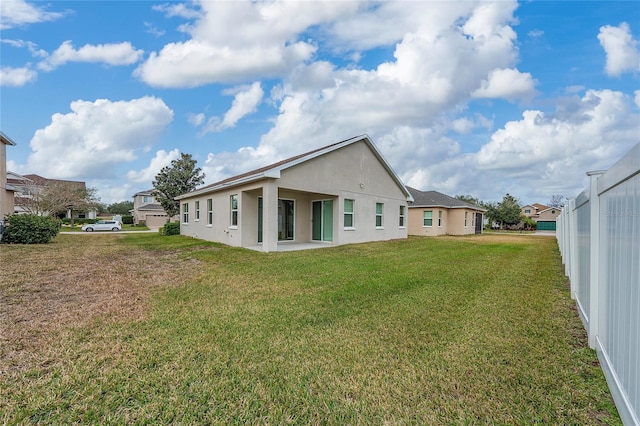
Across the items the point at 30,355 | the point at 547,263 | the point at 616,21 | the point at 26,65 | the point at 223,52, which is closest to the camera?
the point at 30,355

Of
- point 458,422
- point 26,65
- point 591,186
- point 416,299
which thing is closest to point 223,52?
point 26,65

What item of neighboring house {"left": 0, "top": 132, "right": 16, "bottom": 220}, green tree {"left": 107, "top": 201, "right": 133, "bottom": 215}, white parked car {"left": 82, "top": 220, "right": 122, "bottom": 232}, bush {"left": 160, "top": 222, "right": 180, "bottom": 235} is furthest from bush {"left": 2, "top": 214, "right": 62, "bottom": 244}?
green tree {"left": 107, "top": 201, "right": 133, "bottom": 215}

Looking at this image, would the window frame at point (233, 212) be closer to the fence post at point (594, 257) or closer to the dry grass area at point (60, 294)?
the dry grass area at point (60, 294)

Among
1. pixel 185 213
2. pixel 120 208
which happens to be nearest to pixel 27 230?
pixel 185 213

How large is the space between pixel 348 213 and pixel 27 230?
645 inches

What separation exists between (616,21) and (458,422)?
12.1m

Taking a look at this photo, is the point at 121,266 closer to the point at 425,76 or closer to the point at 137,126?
the point at 137,126

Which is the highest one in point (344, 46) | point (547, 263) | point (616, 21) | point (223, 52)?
point (344, 46)

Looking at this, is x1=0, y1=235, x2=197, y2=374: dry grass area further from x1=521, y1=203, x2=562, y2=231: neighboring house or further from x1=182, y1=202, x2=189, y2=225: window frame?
x1=521, y1=203, x2=562, y2=231: neighboring house

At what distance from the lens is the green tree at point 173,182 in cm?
3359

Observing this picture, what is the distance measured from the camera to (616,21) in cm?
884

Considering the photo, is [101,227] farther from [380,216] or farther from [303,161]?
[380,216]

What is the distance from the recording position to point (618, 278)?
8.36ft

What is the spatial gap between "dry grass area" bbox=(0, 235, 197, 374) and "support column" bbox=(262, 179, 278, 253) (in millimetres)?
3023
